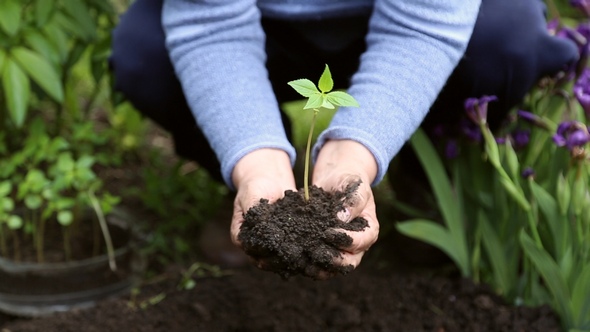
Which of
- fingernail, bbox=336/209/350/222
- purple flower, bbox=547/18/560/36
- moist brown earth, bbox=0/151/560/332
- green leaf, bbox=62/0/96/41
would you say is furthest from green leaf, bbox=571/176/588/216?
green leaf, bbox=62/0/96/41

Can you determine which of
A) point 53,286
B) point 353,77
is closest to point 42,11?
point 53,286

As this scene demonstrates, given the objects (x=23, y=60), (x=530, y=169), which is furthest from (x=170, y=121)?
(x=530, y=169)

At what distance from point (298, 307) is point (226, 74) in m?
0.48

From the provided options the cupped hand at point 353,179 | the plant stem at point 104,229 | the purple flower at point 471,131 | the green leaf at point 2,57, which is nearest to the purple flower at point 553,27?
the purple flower at point 471,131

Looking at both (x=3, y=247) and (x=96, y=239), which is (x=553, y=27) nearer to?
(x=96, y=239)

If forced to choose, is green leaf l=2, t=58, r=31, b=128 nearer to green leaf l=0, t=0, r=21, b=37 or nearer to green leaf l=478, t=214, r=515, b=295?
green leaf l=0, t=0, r=21, b=37

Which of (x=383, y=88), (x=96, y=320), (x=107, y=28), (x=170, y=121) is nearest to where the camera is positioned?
(x=383, y=88)

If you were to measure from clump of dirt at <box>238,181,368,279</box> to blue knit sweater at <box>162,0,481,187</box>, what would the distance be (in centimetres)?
14

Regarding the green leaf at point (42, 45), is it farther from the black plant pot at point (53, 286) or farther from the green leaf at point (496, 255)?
the green leaf at point (496, 255)

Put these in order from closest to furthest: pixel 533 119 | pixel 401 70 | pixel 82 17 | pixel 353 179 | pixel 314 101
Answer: pixel 314 101 < pixel 353 179 < pixel 401 70 < pixel 533 119 < pixel 82 17

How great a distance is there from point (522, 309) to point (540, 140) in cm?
31

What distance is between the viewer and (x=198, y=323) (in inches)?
57.9

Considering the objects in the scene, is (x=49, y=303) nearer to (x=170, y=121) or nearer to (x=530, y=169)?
(x=170, y=121)

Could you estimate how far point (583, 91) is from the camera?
1.36m
